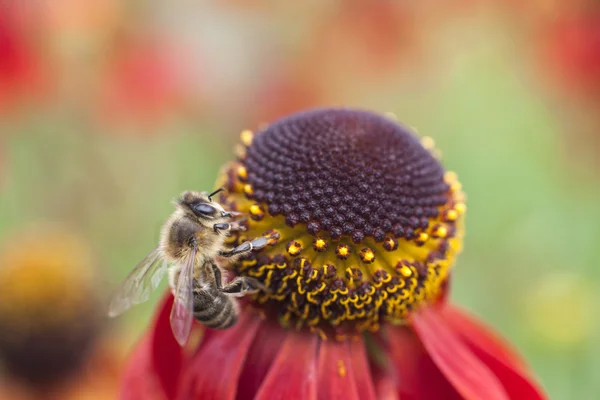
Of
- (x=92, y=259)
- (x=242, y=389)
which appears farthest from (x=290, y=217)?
(x=92, y=259)

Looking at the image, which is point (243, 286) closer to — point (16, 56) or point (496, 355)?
point (496, 355)

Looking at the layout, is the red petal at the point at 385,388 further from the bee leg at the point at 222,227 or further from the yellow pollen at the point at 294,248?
the bee leg at the point at 222,227

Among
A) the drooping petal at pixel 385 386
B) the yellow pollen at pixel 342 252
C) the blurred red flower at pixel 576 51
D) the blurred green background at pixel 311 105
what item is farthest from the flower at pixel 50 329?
the blurred red flower at pixel 576 51

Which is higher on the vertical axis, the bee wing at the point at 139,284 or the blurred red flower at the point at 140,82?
the blurred red flower at the point at 140,82

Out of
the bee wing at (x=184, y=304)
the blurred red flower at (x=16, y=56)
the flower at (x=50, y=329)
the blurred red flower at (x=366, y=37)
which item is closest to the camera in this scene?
the bee wing at (x=184, y=304)

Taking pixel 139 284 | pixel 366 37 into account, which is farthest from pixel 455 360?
pixel 366 37

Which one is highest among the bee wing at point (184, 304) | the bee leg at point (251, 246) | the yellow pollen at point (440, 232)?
the yellow pollen at point (440, 232)
